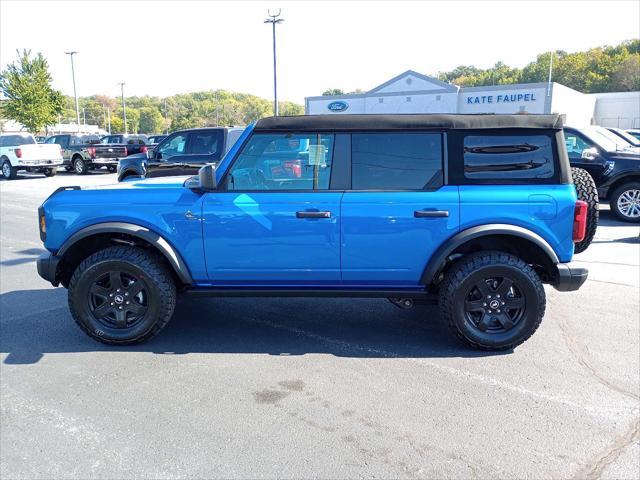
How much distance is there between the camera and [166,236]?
4207 mm

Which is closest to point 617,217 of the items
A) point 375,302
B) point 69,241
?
point 375,302

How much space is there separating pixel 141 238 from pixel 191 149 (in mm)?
6623

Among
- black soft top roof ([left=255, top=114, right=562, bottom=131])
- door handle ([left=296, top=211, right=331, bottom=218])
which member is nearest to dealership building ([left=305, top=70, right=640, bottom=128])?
black soft top roof ([left=255, top=114, right=562, bottom=131])

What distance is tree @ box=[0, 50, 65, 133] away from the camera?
34875 millimetres

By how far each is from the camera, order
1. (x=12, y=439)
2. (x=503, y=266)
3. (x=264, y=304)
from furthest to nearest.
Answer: (x=264, y=304), (x=503, y=266), (x=12, y=439)

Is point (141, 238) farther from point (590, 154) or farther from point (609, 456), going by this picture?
point (590, 154)

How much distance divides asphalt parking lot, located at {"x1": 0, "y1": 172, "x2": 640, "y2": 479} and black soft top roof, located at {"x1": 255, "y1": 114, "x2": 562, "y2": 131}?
178cm

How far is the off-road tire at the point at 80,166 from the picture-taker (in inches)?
922

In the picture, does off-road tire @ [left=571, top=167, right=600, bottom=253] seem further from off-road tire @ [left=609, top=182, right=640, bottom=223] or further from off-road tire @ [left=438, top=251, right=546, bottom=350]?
off-road tire @ [left=609, top=182, right=640, bottom=223]

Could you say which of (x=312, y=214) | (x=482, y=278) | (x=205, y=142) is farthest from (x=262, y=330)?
(x=205, y=142)

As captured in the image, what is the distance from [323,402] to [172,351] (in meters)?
1.49

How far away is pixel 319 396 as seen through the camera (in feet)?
11.5

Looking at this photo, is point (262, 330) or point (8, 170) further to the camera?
point (8, 170)

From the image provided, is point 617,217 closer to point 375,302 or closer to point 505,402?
point 375,302
